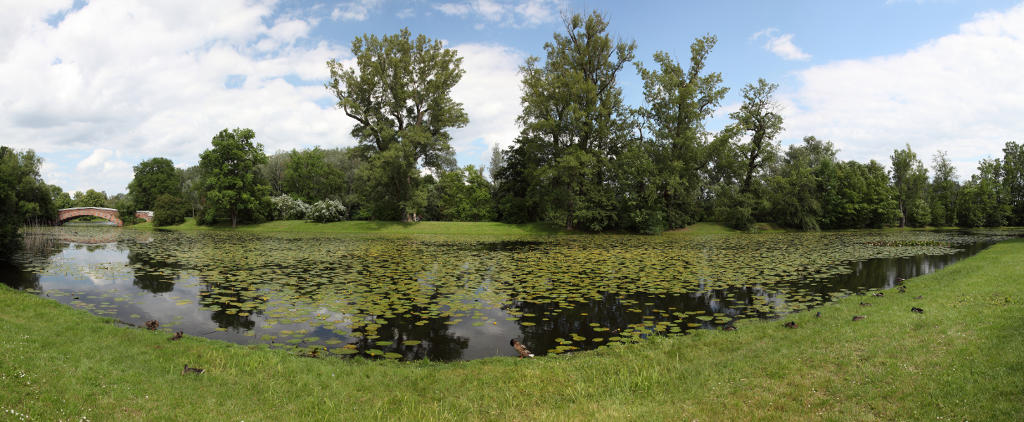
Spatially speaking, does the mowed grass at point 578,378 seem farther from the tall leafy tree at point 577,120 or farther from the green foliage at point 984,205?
the green foliage at point 984,205

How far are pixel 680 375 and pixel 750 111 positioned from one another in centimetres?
4859

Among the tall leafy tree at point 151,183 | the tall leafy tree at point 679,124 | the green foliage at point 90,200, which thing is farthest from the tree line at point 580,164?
the green foliage at point 90,200

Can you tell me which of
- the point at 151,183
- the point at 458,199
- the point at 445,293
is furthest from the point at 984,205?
the point at 151,183

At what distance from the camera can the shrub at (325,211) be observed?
48031mm

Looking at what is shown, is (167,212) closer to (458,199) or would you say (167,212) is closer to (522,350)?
(458,199)

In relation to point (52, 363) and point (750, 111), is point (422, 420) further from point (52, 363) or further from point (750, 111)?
point (750, 111)

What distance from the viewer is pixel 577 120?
40.4 metres

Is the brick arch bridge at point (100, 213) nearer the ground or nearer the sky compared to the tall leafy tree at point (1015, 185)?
nearer the ground

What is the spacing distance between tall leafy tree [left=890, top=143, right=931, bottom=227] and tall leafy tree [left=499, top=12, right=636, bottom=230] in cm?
3996

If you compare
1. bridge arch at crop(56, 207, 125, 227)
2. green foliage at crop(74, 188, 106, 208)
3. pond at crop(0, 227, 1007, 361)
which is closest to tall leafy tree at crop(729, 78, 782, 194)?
pond at crop(0, 227, 1007, 361)

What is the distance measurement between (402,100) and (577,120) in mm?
17702

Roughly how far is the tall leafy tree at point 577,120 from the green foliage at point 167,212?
145ft

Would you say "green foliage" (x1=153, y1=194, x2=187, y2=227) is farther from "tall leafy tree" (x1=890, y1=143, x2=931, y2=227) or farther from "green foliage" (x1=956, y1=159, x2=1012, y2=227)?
"green foliage" (x1=956, y1=159, x2=1012, y2=227)

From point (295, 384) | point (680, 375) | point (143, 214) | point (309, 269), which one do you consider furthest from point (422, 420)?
point (143, 214)
